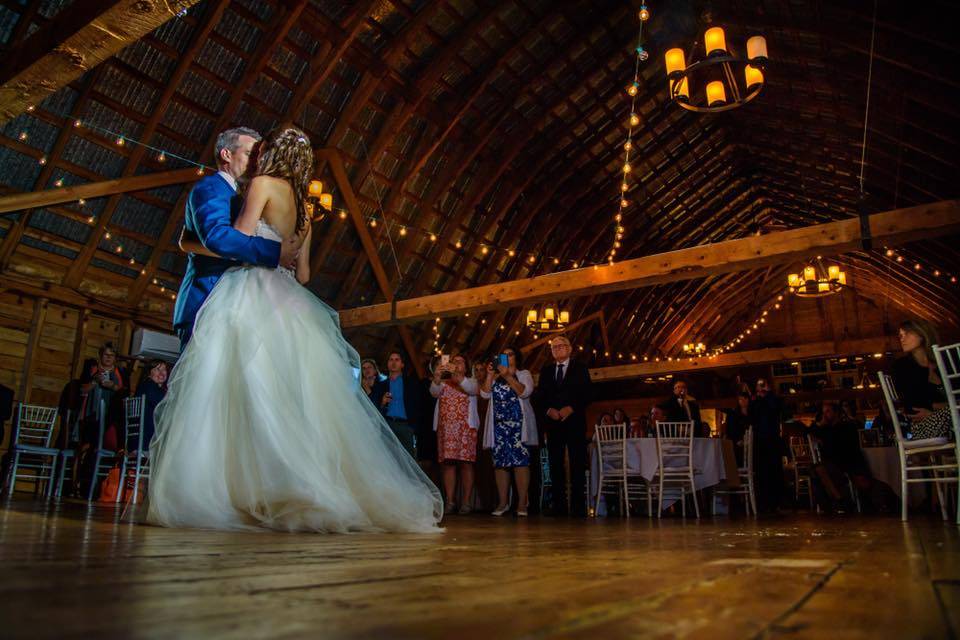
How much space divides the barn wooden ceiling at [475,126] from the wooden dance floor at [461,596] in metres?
7.37

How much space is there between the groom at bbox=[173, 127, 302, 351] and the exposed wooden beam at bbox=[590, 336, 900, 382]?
1288 cm

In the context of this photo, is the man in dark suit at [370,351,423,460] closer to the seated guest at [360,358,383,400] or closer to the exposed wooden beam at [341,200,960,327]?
the seated guest at [360,358,383,400]

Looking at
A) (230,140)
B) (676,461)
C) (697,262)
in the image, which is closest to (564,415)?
(676,461)

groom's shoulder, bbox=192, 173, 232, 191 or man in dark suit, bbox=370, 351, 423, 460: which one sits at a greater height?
groom's shoulder, bbox=192, 173, 232, 191

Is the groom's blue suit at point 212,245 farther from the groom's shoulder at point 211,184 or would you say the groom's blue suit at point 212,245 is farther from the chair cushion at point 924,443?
the chair cushion at point 924,443

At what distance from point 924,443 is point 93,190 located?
7869mm

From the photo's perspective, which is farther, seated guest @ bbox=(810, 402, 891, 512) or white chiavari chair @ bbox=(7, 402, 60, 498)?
seated guest @ bbox=(810, 402, 891, 512)

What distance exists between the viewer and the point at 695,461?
19.2 feet

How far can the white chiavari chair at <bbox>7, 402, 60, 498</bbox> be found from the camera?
6.16m

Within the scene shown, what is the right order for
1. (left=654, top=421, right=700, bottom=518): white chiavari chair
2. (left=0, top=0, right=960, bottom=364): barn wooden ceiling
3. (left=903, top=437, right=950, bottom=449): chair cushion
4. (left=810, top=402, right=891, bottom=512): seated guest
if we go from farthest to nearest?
(left=0, top=0, right=960, bottom=364): barn wooden ceiling < (left=810, top=402, right=891, bottom=512): seated guest < (left=654, top=421, right=700, bottom=518): white chiavari chair < (left=903, top=437, right=950, bottom=449): chair cushion

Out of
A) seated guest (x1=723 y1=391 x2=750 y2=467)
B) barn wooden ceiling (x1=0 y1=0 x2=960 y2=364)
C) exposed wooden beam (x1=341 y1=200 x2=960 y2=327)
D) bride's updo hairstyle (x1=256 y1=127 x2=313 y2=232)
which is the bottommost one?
seated guest (x1=723 y1=391 x2=750 y2=467)

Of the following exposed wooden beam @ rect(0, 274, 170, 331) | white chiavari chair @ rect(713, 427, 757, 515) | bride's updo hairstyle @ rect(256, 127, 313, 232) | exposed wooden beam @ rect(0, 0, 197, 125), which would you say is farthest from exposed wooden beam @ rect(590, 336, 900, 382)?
bride's updo hairstyle @ rect(256, 127, 313, 232)

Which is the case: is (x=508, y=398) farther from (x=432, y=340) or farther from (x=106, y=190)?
(x=432, y=340)

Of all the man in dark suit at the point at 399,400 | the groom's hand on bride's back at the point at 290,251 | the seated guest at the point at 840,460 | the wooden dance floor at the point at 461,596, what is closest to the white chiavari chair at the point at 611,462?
the man in dark suit at the point at 399,400
